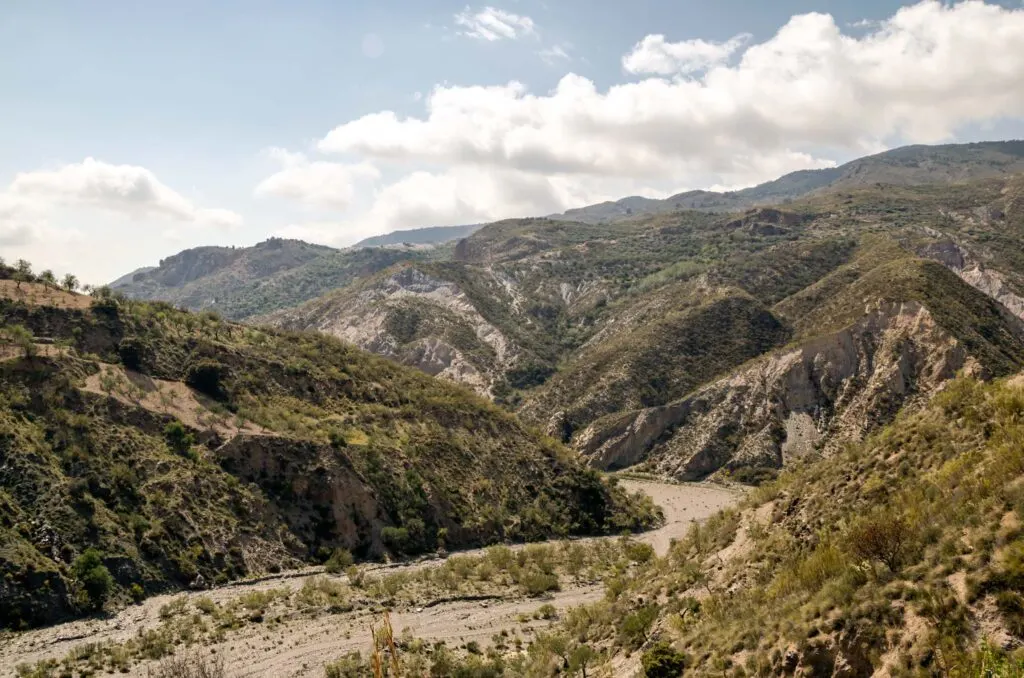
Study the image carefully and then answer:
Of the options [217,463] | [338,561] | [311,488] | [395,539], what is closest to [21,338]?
[217,463]

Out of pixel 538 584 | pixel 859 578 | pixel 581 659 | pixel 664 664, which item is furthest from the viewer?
pixel 538 584

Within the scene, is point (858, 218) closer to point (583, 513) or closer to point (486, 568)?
point (583, 513)

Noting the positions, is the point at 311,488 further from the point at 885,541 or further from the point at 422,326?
the point at 422,326

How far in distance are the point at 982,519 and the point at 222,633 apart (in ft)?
97.7

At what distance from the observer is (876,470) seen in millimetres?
22031

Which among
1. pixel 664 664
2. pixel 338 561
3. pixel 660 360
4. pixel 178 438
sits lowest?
pixel 338 561

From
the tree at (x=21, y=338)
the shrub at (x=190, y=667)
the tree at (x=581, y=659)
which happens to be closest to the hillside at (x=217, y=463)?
the tree at (x=21, y=338)

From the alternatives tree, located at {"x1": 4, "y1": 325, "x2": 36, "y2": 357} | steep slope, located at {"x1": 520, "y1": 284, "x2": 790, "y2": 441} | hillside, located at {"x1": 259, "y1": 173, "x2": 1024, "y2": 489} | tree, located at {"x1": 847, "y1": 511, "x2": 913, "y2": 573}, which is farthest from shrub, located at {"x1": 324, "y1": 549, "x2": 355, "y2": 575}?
steep slope, located at {"x1": 520, "y1": 284, "x2": 790, "y2": 441}

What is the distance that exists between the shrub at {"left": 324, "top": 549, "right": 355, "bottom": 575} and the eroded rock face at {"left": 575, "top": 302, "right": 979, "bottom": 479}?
49962mm

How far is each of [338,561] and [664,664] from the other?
31322mm

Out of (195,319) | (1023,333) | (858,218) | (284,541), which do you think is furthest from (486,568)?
(858,218)

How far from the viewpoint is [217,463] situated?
46.9 metres

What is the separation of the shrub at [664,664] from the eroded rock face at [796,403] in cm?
6659

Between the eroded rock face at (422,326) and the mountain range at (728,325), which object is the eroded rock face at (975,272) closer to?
the mountain range at (728,325)
